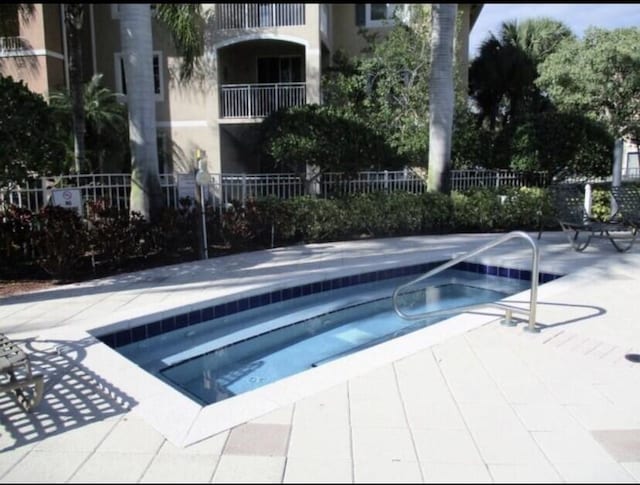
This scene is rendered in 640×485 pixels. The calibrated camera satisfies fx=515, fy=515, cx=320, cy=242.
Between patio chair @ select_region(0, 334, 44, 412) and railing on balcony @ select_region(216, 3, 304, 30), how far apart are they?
1429 cm

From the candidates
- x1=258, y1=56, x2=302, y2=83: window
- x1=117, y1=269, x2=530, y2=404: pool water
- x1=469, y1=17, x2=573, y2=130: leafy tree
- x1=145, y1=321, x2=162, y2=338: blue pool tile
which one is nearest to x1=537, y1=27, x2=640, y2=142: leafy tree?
x1=469, y1=17, x2=573, y2=130: leafy tree

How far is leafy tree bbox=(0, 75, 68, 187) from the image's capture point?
24.1ft

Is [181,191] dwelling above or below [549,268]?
above

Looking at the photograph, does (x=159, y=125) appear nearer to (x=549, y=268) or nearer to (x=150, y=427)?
(x=549, y=268)

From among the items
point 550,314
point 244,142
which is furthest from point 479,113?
point 550,314

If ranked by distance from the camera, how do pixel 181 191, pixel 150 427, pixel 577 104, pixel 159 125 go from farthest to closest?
pixel 159 125, pixel 577 104, pixel 181 191, pixel 150 427

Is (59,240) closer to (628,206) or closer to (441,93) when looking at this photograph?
(441,93)

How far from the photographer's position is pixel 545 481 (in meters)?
2.76

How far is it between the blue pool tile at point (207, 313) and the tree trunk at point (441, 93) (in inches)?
283

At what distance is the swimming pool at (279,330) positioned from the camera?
17.3 ft

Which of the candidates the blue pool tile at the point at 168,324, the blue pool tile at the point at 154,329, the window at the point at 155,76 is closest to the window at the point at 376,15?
the window at the point at 155,76

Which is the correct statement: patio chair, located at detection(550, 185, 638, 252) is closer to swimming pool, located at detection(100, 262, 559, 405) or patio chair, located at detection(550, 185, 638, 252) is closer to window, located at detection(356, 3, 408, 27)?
swimming pool, located at detection(100, 262, 559, 405)

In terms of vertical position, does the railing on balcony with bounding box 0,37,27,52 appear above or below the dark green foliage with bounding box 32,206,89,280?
above

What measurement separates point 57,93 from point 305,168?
8465 mm
